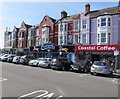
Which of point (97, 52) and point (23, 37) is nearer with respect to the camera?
point (97, 52)

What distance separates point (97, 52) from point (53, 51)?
10143 millimetres

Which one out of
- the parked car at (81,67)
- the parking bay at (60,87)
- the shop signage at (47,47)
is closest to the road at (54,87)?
the parking bay at (60,87)

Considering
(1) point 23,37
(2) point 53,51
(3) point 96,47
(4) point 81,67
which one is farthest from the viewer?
(1) point 23,37

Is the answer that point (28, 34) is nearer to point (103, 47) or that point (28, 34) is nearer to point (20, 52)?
point (20, 52)

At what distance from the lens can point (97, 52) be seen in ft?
77.3

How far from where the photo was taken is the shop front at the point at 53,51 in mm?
26742

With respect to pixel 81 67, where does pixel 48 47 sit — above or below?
above

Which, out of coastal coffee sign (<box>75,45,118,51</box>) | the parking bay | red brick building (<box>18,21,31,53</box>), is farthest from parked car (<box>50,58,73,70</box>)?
red brick building (<box>18,21,31,53</box>)

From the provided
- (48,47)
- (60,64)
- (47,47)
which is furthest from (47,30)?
(60,64)

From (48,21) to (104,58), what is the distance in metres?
17.0

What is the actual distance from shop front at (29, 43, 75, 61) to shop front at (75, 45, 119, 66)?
5.09ft

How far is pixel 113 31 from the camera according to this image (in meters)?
23.5

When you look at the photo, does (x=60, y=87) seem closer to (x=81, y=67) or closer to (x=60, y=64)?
(x=81, y=67)

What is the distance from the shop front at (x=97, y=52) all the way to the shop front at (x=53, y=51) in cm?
155
